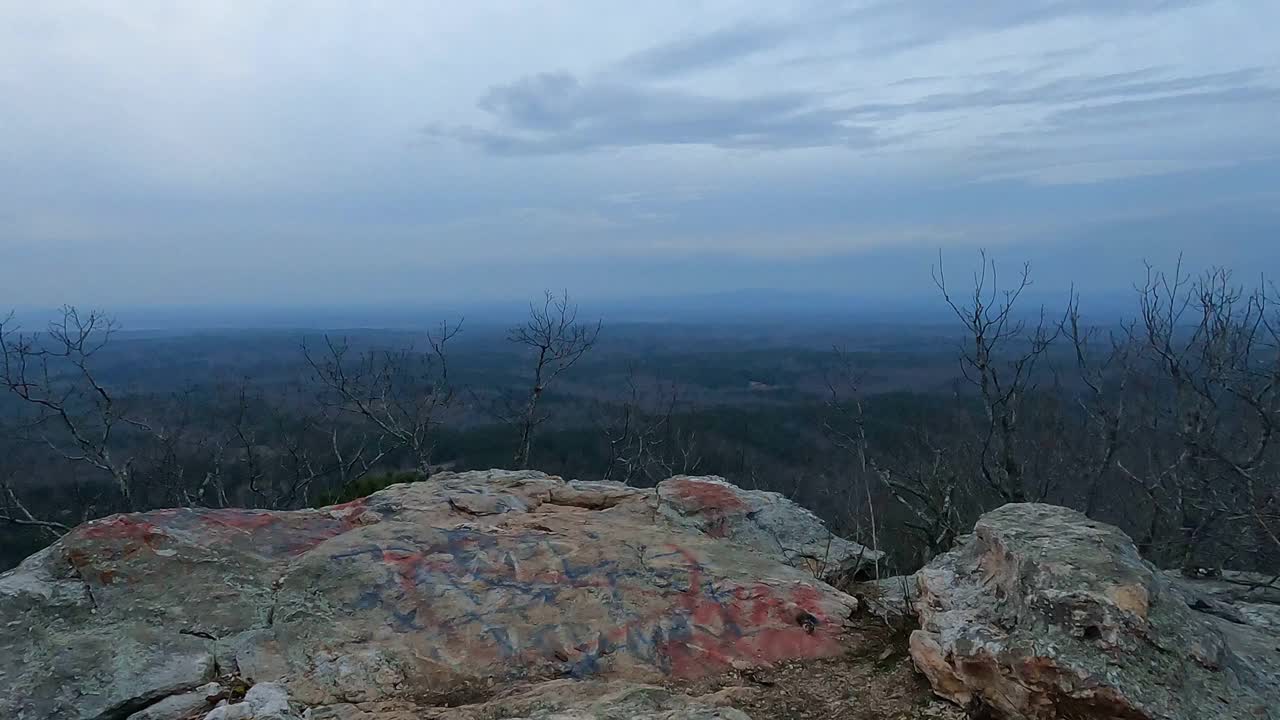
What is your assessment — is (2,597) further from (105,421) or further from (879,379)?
(879,379)

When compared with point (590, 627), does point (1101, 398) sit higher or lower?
higher

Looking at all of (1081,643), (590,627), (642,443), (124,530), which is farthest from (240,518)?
(642,443)

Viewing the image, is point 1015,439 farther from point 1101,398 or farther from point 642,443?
point 642,443

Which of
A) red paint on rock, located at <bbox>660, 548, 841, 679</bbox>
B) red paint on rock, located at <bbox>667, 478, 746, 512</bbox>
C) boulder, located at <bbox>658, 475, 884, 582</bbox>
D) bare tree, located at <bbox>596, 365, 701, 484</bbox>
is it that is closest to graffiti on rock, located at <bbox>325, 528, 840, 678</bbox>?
red paint on rock, located at <bbox>660, 548, 841, 679</bbox>

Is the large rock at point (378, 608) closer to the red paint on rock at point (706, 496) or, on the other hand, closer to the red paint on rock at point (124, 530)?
the red paint on rock at point (124, 530)

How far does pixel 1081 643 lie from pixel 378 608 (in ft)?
14.6

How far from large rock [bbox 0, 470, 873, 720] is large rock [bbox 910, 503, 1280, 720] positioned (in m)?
1.03

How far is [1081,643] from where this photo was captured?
12.2 feet

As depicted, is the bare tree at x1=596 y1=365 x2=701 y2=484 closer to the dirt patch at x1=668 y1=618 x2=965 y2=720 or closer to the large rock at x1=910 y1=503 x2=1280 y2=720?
the dirt patch at x1=668 y1=618 x2=965 y2=720

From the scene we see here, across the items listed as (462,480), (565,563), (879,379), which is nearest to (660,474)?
(462,480)

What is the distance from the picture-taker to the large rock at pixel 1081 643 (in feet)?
11.7

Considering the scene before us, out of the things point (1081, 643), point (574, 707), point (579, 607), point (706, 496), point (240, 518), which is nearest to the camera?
point (1081, 643)

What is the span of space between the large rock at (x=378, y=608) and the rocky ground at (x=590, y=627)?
0.6 inches

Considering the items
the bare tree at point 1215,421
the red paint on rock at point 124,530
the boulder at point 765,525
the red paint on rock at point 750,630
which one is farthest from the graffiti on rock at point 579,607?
the bare tree at point 1215,421
